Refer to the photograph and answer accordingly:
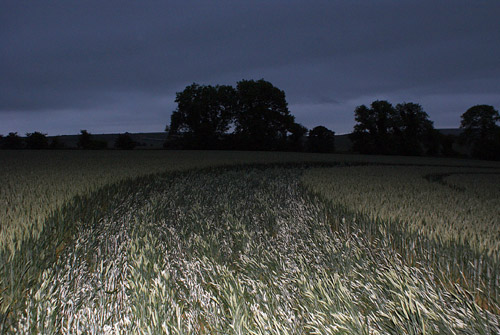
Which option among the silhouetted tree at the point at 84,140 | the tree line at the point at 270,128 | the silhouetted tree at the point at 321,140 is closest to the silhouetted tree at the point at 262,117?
the tree line at the point at 270,128

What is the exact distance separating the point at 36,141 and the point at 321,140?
3401 cm

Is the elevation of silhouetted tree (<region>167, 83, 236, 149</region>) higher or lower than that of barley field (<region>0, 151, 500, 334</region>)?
higher

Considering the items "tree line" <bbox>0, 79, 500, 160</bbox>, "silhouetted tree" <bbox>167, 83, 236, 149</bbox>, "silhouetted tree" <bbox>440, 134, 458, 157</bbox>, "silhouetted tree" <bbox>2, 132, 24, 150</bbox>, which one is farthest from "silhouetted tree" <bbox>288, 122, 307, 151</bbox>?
"silhouetted tree" <bbox>2, 132, 24, 150</bbox>

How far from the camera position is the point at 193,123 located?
117ft

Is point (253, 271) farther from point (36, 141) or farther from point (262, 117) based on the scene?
point (36, 141)

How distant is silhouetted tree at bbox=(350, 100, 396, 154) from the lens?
3899cm

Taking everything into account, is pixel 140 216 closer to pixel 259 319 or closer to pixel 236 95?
pixel 259 319

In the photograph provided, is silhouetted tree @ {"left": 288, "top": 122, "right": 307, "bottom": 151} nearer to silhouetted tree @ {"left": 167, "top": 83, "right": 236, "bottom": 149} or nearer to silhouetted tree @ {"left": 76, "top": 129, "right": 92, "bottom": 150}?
silhouetted tree @ {"left": 167, "top": 83, "right": 236, "bottom": 149}

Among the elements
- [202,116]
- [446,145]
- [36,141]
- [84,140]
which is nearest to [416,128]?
[446,145]

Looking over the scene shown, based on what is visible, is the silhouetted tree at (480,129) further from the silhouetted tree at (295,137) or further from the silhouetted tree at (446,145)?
the silhouetted tree at (295,137)

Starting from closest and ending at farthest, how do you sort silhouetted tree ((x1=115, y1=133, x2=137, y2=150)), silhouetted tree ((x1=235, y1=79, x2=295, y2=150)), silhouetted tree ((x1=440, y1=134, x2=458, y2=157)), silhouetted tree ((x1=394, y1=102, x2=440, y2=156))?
1. silhouetted tree ((x1=235, y1=79, x2=295, y2=150))
2. silhouetted tree ((x1=115, y1=133, x2=137, y2=150))
3. silhouetted tree ((x1=394, y1=102, x2=440, y2=156))
4. silhouetted tree ((x1=440, y1=134, x2=458, y2=157))

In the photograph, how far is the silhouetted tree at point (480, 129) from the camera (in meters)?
35.3

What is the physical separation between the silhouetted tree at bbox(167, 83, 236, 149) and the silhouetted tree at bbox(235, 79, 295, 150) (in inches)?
54.4

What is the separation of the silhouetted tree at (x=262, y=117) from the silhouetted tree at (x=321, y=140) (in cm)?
744
